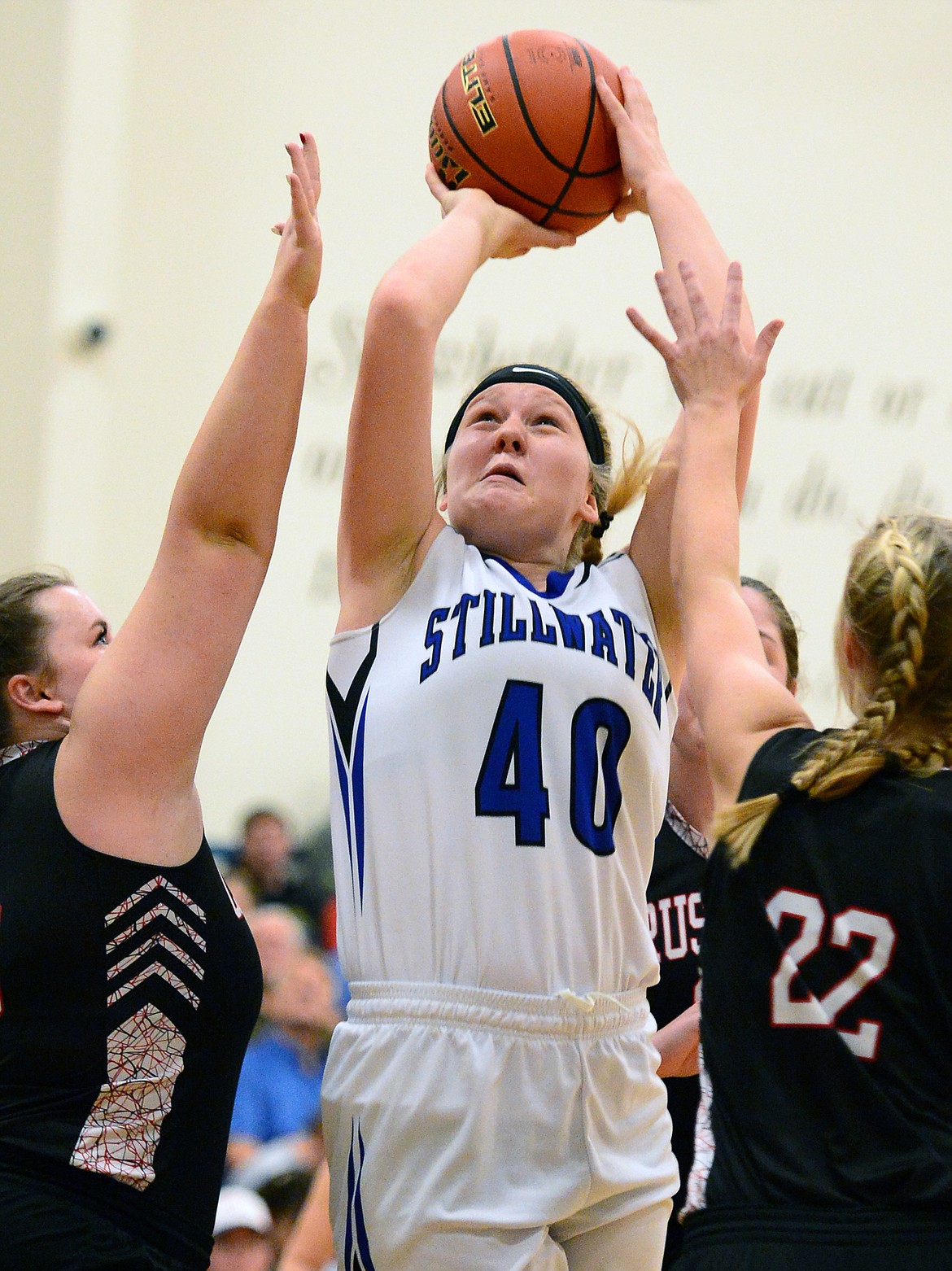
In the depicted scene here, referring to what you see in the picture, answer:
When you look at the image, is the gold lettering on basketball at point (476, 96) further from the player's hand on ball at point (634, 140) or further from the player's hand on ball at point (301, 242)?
the player's hand on ball at point (301, 242)

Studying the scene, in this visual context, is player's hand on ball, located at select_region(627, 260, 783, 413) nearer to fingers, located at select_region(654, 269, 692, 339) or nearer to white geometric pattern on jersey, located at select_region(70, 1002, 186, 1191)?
fingers, located at select_region(654, 269, 692, 339)

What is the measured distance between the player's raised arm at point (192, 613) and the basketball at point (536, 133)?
54 centimetres

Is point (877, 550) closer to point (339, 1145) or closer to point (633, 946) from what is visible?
point (633, 946)

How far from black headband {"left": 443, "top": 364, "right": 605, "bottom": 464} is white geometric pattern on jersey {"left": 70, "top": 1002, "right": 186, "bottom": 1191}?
120cm

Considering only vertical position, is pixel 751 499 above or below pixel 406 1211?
above

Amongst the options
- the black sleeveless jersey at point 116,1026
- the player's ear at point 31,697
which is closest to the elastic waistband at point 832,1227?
the black sleeveless jersey at point 116,1026

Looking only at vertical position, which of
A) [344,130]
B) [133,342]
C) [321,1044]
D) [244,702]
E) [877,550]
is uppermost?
[344,130]

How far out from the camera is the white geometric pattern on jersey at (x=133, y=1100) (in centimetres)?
205

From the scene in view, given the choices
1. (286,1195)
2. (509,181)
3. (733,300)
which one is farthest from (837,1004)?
(286,1195)

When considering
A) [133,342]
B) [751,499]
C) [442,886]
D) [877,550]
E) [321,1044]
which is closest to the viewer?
[877,550]

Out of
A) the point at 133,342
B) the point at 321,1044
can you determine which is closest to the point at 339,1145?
the point at 321,1044

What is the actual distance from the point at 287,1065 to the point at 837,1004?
470 cm

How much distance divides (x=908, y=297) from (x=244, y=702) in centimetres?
467

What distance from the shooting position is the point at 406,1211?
2.06 m
